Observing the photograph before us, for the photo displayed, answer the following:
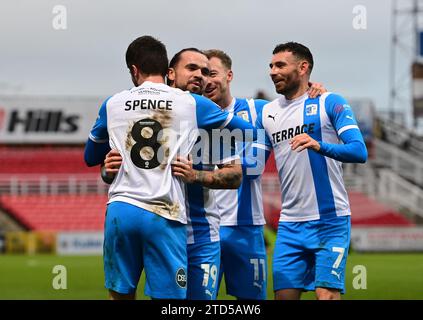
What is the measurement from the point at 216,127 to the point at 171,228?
74 centimetres

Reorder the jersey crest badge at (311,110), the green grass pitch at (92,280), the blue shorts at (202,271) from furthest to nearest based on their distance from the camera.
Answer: the green grass pitch at (92,280), the jersey crest badge at (311,110), the blue shorts at (202,271)

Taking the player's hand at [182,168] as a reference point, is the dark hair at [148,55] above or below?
Answer: above

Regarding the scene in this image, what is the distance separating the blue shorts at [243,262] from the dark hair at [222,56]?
1.46 metres

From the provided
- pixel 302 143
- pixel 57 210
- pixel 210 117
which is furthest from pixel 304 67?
pixel 57 210

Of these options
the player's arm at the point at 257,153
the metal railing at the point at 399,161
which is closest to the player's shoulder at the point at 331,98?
the player's arm at the point at 257,153

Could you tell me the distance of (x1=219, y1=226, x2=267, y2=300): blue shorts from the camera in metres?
7.67

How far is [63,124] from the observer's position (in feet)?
154

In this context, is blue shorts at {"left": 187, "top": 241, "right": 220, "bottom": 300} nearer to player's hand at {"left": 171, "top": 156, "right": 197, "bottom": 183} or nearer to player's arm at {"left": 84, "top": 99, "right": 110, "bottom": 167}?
player's hand at {"left": 171, "top": 156, "right": 197, "bottom": 183}

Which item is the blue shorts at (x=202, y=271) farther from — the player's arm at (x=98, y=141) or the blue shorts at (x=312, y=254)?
the blue shorts at (x=312, y=254)

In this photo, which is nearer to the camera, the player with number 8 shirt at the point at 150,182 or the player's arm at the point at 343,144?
the player with number 8 shirt at the point at 150,182

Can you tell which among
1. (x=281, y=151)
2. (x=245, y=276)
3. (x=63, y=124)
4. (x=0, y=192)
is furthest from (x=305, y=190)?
(x=63, y=124)

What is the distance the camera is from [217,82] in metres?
8.02

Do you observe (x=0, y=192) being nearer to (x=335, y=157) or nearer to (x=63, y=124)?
(x=63, y=124)

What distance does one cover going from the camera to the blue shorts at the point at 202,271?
20.8 ft
